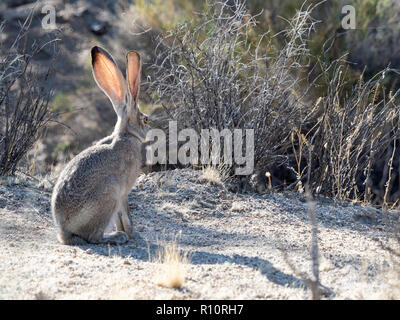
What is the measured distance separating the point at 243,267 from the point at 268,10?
6.45 m

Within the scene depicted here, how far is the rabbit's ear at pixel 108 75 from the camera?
4.85 metres

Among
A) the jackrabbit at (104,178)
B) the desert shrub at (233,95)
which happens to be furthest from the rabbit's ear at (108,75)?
the desert shrub at (233,95)

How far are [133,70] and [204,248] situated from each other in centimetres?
157

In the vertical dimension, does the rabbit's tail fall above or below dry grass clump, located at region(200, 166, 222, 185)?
below

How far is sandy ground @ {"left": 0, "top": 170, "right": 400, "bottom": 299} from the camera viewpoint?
3.59m

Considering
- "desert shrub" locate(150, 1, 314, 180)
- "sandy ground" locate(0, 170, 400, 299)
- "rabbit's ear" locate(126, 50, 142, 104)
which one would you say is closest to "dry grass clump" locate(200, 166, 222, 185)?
"sandy ground" locate(0, 170, 400, 299)

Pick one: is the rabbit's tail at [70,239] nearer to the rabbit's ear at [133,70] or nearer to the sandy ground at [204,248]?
A: the sandy ground at [204,248]

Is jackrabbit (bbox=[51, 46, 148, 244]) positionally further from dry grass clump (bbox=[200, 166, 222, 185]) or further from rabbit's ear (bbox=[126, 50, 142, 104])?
dry grass clump (bbox=[200, 166, 222, 185])

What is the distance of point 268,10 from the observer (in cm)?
966

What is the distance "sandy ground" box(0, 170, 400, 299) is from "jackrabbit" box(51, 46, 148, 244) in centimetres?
16

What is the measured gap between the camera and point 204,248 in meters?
4.70

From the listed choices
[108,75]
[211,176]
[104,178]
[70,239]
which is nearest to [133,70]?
[108,75]

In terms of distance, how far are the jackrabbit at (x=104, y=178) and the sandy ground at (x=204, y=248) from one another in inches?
6.2
